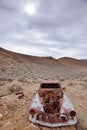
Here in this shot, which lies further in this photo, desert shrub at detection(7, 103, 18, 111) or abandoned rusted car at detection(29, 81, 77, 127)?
desert shrub at detection(7, 103, 18, 111)

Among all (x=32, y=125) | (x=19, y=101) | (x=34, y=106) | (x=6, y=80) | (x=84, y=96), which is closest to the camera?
(x=32, y=125)

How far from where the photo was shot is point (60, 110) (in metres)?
8.70

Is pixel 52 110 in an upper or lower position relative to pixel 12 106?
upper

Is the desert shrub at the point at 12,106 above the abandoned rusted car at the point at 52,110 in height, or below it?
below

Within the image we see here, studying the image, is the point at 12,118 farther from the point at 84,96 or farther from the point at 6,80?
the point at 6,80

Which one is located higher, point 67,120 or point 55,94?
point 55,94

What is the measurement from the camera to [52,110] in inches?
348

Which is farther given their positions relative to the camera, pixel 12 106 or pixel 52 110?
pixel 12 106

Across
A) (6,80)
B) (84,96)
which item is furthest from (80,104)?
(6,80)

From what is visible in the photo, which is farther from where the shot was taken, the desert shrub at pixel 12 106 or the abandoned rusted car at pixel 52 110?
the desert shrub at pixel 12 106

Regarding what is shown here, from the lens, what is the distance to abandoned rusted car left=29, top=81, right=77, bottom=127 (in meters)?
8.29

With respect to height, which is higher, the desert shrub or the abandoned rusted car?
the abandoned rusted car

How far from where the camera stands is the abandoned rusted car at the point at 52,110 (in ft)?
27.2

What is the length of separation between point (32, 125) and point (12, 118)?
1451 millimetres
